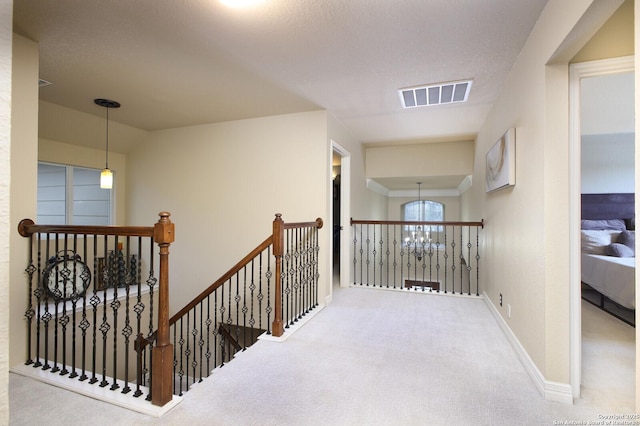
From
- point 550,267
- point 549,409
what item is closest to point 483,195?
point 550,267

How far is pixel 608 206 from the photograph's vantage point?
4.38m

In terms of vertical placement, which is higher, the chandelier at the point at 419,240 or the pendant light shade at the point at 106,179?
the pendant light shade at the point at 106,179

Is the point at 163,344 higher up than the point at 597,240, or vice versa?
the point at 597,240

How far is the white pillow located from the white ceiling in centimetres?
Result: 226

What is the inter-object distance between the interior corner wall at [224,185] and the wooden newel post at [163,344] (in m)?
2.14

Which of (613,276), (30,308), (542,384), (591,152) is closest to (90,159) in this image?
(30,308)

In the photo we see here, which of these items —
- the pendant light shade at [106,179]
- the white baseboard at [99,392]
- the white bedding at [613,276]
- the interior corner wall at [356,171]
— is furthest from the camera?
the interior corner wall at [356,171]

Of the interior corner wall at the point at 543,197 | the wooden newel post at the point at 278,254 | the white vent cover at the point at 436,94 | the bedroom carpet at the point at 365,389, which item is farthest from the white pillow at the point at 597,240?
the wooden newel post at the point at 278,254

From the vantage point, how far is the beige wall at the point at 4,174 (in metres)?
0.92

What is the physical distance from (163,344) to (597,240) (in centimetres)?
513

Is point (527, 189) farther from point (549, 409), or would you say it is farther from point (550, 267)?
point (549, 409)

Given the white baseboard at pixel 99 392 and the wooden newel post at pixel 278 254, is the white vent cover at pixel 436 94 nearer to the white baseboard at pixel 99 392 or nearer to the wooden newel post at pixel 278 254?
the wooden newel post at pixel 278 254

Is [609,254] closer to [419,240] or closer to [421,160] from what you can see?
[421,160]

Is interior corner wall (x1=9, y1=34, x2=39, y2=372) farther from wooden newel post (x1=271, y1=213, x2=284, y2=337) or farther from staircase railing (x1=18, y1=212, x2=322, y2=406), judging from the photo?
wooden newel post (x1=271, y1=213, x2=284, y2=337)
